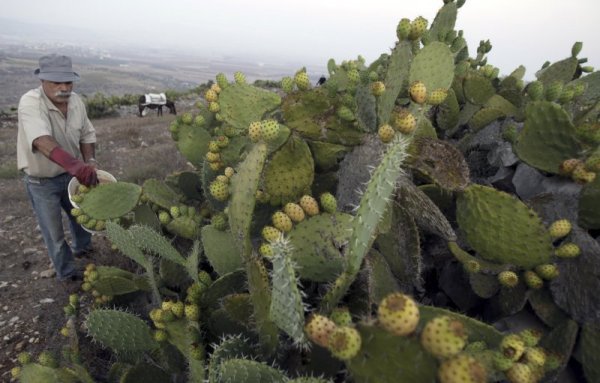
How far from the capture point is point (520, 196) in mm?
1907

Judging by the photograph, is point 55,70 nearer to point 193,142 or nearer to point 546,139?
point 193,142

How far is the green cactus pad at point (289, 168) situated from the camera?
1.71m

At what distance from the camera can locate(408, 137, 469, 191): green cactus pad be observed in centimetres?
157

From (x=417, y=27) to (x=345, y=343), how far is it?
1561 millimetres

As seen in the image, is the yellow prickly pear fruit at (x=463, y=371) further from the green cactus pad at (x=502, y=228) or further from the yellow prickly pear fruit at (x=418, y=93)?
the yellow prickly pear fruit at (x=418, y=93)

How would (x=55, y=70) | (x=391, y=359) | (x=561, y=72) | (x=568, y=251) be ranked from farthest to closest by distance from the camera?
(x=55, y=70) < (x=561, y=72) < (x=568, y=251) < (x=391, y=359)

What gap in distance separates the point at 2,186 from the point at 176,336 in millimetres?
6501

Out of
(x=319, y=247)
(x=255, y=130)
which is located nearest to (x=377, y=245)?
(x=319, y=247)

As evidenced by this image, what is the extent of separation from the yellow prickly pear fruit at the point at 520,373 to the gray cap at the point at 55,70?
11.7 ft

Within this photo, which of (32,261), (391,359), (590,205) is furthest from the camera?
(32,261)

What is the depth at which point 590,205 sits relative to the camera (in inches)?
61.6

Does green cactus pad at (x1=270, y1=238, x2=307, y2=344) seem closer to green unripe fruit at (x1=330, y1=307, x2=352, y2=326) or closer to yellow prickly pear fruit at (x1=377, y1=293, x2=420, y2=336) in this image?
green unripe fruit at (x1=330, y1=307, x2=352, y2=326)

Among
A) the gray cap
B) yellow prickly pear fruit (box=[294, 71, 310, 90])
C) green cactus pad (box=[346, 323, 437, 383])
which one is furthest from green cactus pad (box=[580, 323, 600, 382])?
the gray cap

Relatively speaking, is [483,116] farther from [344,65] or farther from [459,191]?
[344,65]
